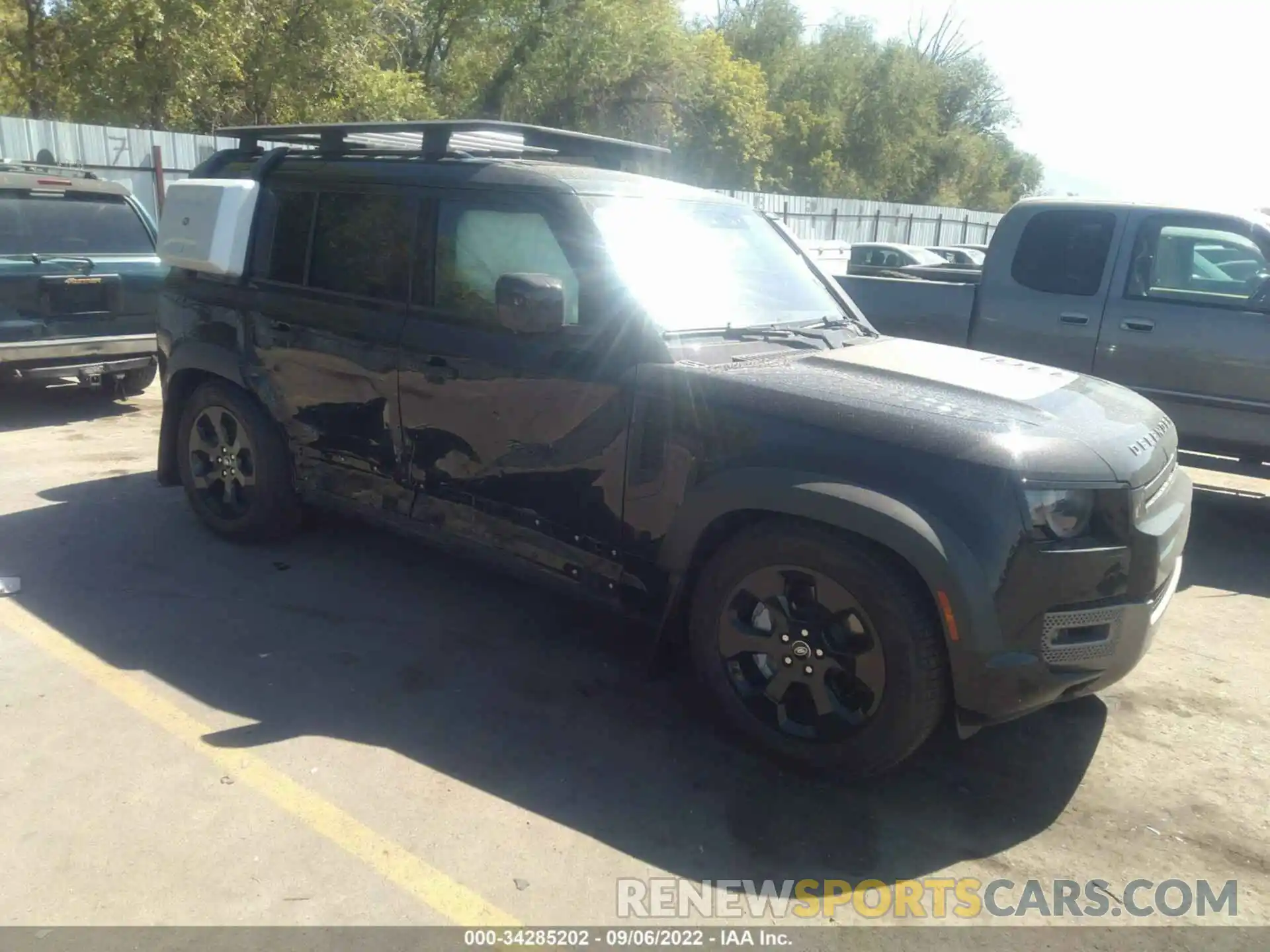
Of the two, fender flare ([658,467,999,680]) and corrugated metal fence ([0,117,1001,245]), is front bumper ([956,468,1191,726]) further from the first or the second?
corrugated metal fence ([0,117,1001,245])

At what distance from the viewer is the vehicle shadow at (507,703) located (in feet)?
10.8

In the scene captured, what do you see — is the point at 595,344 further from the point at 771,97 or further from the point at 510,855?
the point at 771,97

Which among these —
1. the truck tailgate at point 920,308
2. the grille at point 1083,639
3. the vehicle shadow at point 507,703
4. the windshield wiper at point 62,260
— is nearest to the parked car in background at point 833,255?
the truck tailgate at point 920,308

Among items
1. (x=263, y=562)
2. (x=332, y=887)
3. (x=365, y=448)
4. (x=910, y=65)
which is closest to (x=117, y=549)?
(x=263, y=562)

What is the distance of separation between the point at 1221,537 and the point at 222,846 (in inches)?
248

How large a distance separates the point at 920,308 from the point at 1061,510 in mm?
4427

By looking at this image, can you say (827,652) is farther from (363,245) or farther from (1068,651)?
(363,245)

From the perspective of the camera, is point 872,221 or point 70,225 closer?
point 70,225

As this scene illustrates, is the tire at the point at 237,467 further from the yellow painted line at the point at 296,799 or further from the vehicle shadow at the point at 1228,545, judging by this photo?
the vehicle shadow at the point at 1228,545

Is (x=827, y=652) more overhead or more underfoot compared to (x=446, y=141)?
more underfoot

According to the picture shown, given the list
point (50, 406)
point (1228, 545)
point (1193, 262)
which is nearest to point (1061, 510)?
point (1228, 545)

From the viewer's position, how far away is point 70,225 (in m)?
8.23

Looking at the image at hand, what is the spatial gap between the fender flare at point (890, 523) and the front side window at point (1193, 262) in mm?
4356

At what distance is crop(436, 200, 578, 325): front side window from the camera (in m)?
4.04
